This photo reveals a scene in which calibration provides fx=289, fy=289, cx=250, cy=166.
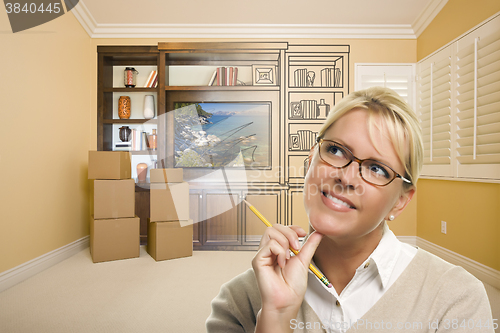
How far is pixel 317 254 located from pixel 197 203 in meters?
3.06

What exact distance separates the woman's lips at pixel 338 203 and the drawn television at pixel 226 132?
3.33m

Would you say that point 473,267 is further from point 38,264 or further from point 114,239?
point 38,264

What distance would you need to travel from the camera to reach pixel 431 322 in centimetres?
59

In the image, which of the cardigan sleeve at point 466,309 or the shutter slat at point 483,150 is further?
the shutter slat at point 483,150

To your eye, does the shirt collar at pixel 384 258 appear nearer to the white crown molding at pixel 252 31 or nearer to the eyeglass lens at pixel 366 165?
the eyeglass lens at pixel 366 165

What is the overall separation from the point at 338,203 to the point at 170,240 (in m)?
2.84

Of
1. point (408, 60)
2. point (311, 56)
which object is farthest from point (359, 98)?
point (408, 60)

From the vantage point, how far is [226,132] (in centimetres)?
393

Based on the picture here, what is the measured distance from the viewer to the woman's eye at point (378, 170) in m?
0.61

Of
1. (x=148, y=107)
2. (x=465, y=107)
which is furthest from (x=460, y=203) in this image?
(x=148, y=107)

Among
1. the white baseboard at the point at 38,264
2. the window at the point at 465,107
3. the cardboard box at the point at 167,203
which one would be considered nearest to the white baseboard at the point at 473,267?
the window at the point at 465,107

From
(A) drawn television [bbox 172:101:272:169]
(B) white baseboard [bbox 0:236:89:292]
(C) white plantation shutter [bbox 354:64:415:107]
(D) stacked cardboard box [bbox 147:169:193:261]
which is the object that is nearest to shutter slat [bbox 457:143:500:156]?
(C) white plantation shutter [bbox 354:64:415:107]

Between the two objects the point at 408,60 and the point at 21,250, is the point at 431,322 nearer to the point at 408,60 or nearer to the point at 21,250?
the point at 21,250

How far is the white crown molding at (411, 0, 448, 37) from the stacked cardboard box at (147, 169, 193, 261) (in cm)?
341
